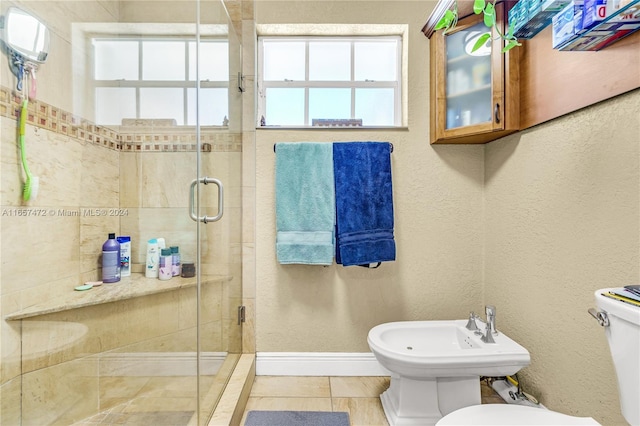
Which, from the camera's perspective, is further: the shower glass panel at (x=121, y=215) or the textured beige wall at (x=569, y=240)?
the shower glass panel at (x=121, y=215)

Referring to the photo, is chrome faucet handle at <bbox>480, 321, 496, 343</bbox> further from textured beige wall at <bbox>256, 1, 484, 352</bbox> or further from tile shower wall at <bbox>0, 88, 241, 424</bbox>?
tile shower wall at <bbox>0, 88, 241, 424</bbox>

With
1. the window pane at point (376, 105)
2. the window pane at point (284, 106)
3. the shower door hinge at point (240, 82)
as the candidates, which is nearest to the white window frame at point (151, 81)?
the shower door hinge at point (240, 82)

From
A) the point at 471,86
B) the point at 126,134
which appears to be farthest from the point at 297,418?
the point at 471,86

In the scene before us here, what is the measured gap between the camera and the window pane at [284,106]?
6.03ft

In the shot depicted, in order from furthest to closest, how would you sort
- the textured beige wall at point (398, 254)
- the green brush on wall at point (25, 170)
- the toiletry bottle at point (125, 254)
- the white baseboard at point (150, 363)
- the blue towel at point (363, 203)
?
the textured beige wall at point (398, 254)
the blue towel at point (363, 203)
the toiletry bottle at point (125, 254)
the white baseboard at point (150, 363)
the green brush on wall at point (25, 170)

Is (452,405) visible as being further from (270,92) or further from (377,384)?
(270,92)

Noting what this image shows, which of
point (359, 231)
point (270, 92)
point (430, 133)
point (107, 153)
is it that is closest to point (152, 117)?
point (107, 153)

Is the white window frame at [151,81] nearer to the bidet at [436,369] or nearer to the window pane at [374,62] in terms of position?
the window pane at [374,62]

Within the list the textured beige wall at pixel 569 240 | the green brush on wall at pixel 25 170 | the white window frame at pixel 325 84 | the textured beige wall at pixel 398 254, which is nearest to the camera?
the textured beige wall at pixel 569 240

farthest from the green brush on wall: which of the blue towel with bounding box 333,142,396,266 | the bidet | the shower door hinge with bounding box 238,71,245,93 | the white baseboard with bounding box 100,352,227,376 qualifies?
the bidet

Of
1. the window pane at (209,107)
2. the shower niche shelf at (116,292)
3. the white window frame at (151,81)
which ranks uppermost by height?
the white window frame at (151,81)

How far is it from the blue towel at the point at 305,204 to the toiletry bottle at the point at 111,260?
77 cm

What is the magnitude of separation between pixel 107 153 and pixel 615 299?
2.01 m

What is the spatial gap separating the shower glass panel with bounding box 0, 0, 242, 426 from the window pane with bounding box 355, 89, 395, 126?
76cm
